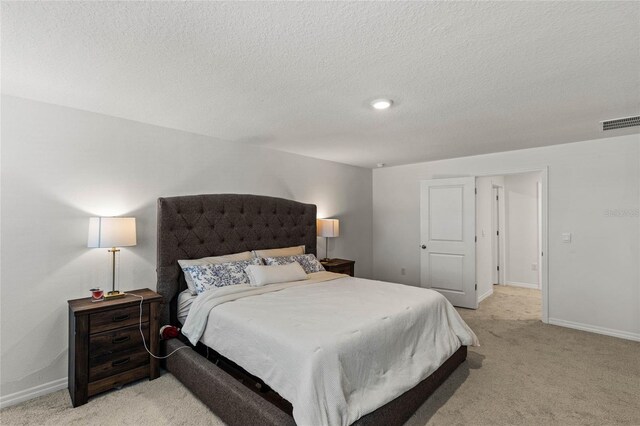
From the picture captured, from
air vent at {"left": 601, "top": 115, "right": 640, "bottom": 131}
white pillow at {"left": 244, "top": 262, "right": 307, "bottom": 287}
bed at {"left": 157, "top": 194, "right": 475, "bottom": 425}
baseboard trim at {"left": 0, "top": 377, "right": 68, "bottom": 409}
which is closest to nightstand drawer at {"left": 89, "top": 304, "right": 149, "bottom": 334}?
bed at {"left": 157, "top": 194, "right": 475, "bottom": 425}

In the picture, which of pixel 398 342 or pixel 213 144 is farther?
pixel 213 144

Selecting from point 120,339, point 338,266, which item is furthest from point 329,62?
point 338,266

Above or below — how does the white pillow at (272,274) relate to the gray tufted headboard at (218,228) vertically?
below

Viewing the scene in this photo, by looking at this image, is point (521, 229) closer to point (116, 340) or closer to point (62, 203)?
point (116, 340)

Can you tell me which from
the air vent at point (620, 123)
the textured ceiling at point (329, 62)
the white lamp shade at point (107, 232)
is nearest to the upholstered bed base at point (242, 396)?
the white lamp shade at point (107, 232)

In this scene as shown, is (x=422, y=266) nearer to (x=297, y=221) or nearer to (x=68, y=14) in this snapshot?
(x=297, y=221)

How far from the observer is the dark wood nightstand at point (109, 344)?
7.52 feet

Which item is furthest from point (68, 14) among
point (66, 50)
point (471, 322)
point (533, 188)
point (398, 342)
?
point (533, 188)

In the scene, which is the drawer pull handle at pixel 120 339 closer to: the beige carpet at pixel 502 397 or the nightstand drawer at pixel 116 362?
the nightstand drawer at pixel 116 362

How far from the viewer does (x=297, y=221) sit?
4328mm

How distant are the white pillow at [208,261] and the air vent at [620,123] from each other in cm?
386

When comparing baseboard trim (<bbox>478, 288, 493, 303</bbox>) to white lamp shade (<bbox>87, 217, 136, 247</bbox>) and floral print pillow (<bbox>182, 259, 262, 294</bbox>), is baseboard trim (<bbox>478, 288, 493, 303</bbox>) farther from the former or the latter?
white lamp shade (<bbox>87, 217, 136, 247</bbox>)

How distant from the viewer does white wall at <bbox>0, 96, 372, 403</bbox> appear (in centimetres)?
237

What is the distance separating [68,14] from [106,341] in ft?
7.20
